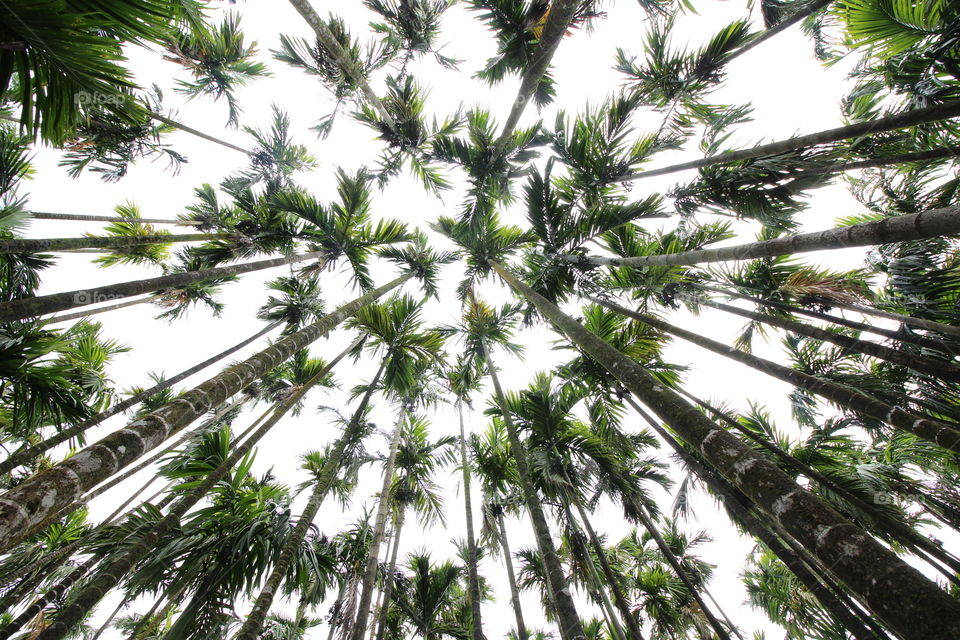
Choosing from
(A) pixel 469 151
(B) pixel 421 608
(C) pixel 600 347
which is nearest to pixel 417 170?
(A) pixel 469 151

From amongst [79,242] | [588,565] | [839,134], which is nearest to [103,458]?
[79,242]

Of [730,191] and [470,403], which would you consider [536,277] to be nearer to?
[730,191]

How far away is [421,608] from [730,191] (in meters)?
10.3

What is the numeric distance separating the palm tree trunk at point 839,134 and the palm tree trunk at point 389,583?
9.22 m

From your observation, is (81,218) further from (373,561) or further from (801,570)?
(801,570)

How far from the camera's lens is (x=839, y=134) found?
3.34 metres

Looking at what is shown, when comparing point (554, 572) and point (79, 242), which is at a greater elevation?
point (79, 242)

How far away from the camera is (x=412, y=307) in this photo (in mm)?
6473

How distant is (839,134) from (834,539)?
4228 mm

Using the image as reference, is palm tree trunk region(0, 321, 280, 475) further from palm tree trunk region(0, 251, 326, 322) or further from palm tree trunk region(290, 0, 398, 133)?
palm tree trunk region(290, 0, 398, 133)

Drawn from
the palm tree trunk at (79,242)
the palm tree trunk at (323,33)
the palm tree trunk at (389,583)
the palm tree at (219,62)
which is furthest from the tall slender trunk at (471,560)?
the palm tree at (219,62)

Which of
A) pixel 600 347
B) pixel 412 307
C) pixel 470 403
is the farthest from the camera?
pixel 470 403

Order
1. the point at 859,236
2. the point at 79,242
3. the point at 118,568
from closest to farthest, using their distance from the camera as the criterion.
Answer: the point at 859,236, the point at 118,568, the point at 79,242

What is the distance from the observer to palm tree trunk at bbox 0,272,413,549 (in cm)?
125
